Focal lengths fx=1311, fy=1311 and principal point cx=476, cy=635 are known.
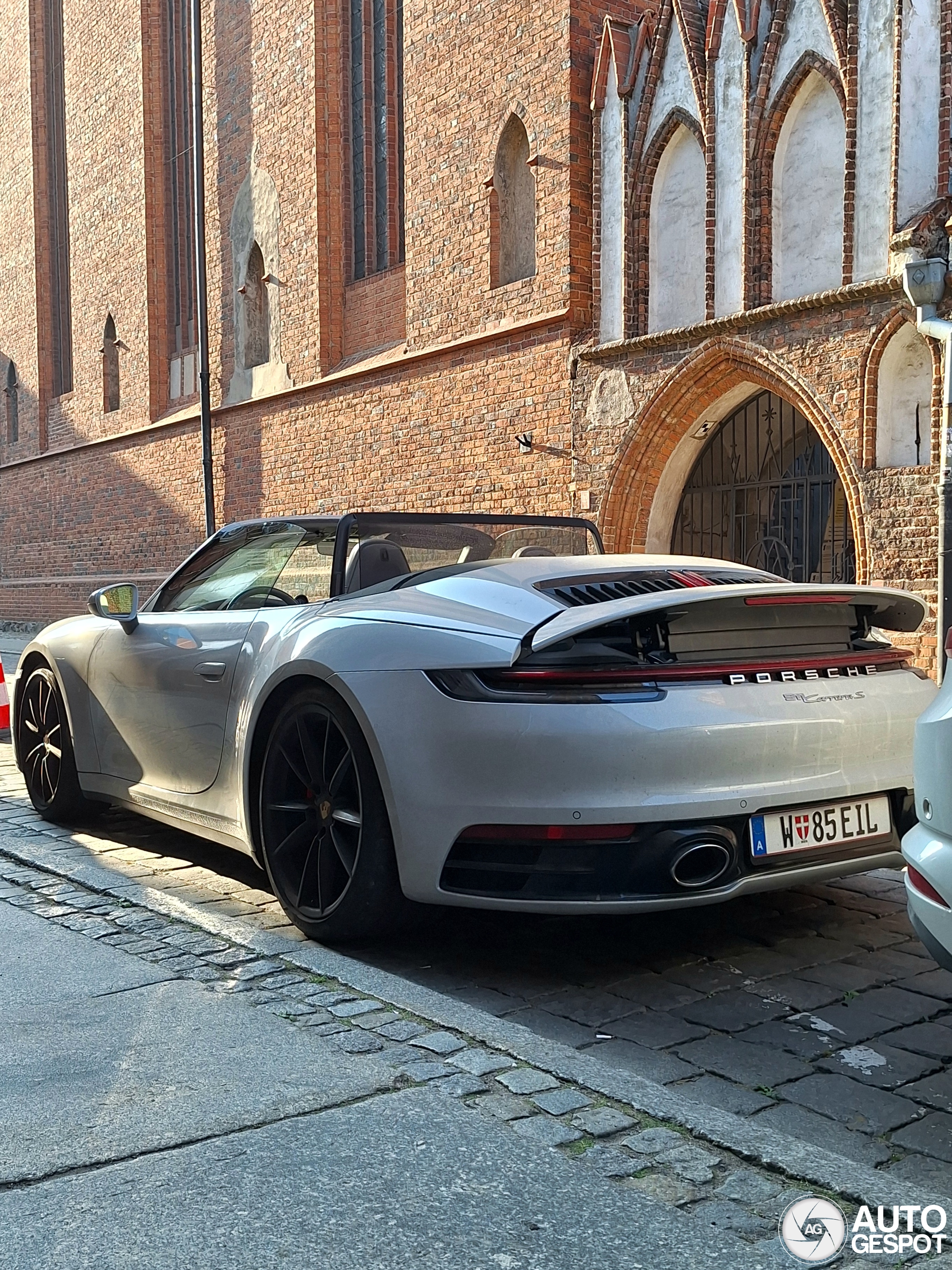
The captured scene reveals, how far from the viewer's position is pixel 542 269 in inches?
520

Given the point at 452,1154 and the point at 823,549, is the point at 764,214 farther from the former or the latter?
the point at 452,1154

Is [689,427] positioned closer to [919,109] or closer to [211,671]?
[919,109]

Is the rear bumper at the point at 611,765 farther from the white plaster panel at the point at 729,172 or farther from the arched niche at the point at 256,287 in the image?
the arched niche at the point at 256,287

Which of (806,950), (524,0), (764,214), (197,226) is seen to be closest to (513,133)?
(524,0)

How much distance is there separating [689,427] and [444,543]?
Result: 24.9 feet

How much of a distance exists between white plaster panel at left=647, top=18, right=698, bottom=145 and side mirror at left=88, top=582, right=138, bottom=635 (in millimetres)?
8460

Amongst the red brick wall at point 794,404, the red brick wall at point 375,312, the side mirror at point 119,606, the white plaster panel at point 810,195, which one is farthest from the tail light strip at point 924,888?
the red brick wall at point 375,312

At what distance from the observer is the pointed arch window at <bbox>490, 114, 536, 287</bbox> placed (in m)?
13.9

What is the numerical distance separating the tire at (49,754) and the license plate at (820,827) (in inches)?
134

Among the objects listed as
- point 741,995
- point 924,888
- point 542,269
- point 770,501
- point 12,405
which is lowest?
point 741,995

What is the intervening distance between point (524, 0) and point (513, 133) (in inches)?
50.1

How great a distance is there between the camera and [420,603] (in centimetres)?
404

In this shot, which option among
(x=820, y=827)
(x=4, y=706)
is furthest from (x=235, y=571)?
(x=4, y=706)

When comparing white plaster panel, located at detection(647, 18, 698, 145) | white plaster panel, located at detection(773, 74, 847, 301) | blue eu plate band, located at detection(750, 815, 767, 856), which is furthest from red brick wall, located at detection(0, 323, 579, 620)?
blue eu plate band, located at detection(750, 815, 767, 856)
